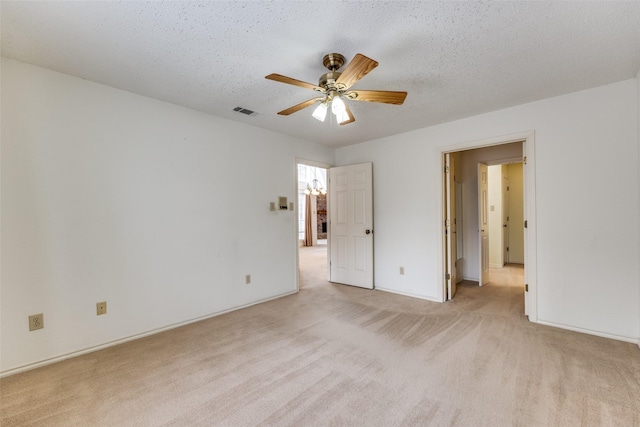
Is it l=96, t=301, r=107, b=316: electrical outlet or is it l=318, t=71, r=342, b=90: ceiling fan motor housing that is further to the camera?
l=96, t=301, r=107, b=316: electrical outlet

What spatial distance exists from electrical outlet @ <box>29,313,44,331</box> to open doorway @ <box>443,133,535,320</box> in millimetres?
4214

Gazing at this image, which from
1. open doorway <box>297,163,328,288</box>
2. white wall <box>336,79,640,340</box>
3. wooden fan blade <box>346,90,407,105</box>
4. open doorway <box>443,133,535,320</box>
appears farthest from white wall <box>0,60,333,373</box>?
open doorway <box>297,163,328,288</box>

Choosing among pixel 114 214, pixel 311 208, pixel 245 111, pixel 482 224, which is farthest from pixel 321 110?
pixel 311 208

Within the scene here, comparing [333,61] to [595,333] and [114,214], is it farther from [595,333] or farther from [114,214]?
[595,333]

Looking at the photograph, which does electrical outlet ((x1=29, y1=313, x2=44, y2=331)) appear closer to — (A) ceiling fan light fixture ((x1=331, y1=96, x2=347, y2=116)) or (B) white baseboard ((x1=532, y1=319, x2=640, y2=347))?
(A) ceiling fan light fixture ((x1=331, y1=96, x2=347, y2=116))

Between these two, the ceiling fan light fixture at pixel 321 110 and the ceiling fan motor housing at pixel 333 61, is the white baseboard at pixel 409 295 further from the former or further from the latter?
the ceiling fan motor housing at pixel 333 61

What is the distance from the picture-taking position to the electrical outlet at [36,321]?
2.20 m

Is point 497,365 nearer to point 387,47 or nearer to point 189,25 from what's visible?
point 387,47

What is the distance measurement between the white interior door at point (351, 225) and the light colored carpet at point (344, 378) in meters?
1.45

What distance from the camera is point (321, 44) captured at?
6.40ft

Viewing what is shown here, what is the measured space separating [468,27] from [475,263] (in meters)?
4.13

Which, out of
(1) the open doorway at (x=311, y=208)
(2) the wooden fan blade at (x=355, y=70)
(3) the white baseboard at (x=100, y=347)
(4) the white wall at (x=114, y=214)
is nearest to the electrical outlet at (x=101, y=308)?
(4) the white wall at (x=114, y=214)

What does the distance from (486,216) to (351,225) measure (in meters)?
2.35

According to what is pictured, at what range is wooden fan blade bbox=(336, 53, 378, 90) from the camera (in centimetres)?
160
